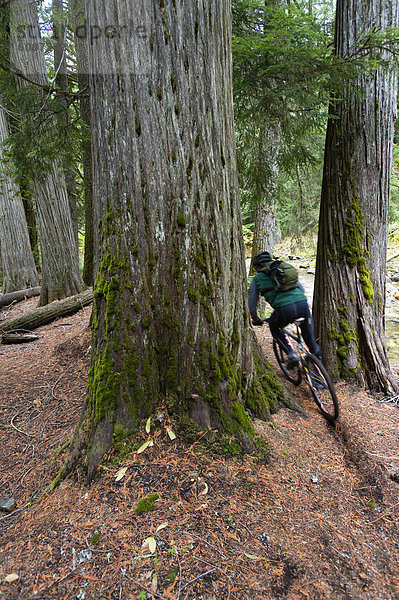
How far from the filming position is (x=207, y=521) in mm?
2150

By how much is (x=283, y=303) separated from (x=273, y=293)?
17cm

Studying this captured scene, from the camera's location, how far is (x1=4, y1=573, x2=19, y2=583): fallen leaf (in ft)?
5.99

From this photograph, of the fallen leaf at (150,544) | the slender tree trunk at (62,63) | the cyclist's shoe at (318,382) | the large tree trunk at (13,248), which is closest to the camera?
the fallen leaf at (150,544)

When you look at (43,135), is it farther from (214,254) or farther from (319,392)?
(319,392)

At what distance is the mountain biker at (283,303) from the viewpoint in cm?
394

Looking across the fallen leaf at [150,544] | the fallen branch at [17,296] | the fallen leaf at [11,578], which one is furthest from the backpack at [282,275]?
the fallen branch at [17,296]

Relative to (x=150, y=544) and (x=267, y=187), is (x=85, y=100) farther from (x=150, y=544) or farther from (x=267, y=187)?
(x=150, y=544)

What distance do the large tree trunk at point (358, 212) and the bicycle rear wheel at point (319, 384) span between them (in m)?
0.66

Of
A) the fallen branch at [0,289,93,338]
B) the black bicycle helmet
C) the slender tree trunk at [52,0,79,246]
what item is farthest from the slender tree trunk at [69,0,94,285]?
the black bicycle helmet

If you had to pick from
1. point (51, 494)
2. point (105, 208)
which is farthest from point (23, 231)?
point (51, 494)

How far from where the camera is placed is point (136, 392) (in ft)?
8.64

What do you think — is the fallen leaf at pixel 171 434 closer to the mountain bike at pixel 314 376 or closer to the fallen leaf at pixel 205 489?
the fallen leaf at pixel 205 489

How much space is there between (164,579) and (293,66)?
16.8 feet

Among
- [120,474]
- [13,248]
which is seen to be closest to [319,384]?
[120,474]
